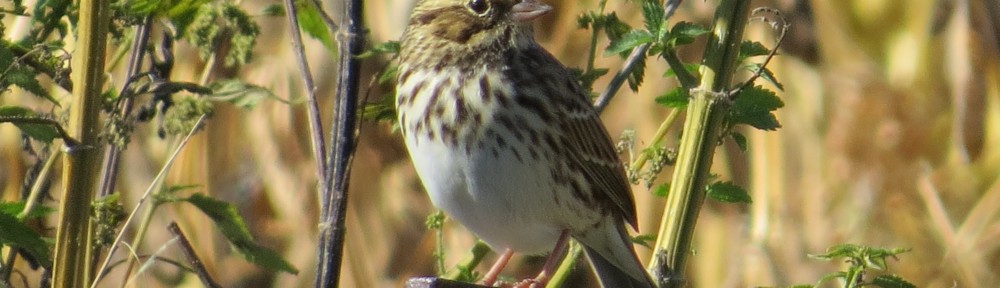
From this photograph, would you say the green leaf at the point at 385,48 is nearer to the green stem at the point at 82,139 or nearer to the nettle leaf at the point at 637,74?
the nettle leaf at the point at 637,74

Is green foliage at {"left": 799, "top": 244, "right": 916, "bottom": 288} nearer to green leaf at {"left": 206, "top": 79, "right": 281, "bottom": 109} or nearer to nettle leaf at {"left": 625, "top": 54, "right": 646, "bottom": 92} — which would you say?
nettle leaf at {"left": 625, "top": 54, "right": 646, "bottom": 92}

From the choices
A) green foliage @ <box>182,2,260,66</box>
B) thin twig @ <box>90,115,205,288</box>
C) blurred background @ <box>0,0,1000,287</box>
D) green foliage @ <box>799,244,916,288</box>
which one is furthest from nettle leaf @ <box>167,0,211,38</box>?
blurred background @ <box>0,0,1000,287</box>

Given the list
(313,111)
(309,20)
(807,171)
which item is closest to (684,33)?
(313,111)

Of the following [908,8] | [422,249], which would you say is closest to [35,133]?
[422,249]

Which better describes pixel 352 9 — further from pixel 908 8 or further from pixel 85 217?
pixel 908 8

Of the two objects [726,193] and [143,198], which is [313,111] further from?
[726,193]
